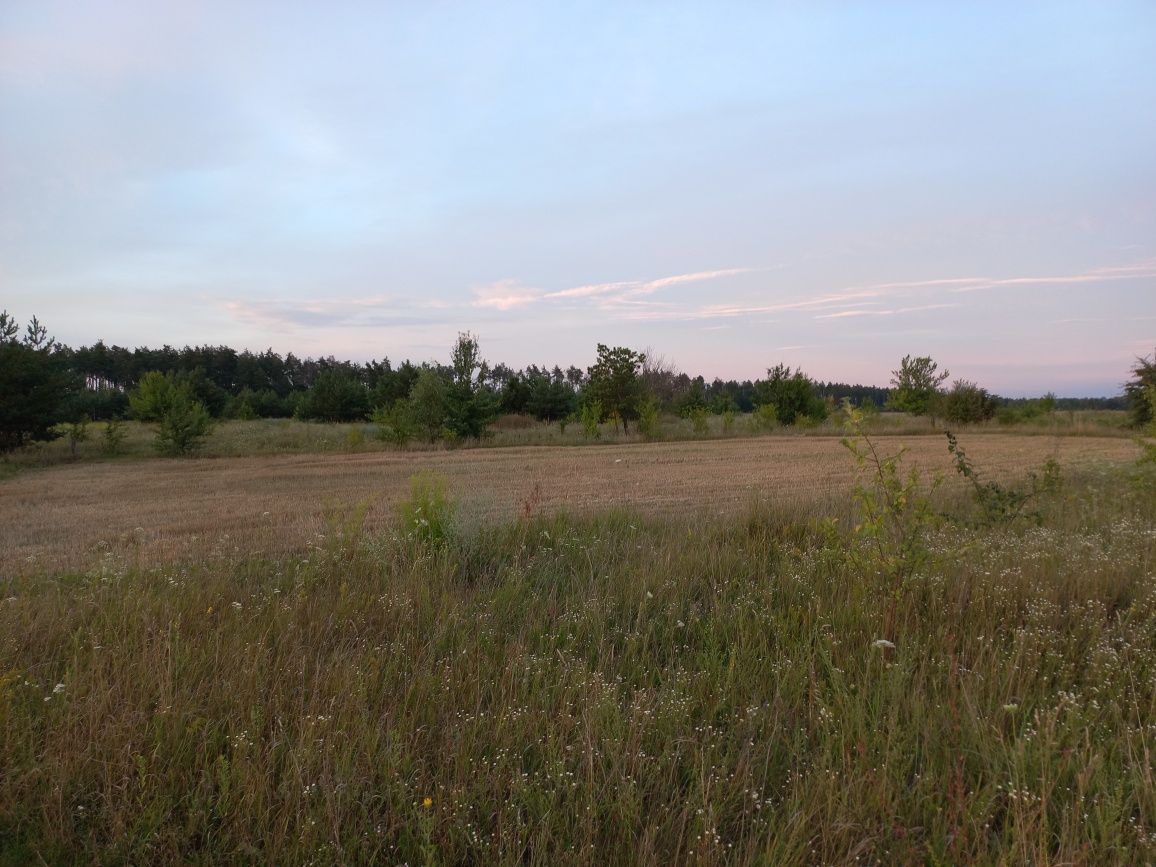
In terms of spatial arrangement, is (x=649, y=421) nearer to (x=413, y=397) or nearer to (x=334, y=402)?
(x=413, y=397)

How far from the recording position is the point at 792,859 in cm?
208

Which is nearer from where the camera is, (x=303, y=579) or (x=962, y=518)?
(x=303, y=579)

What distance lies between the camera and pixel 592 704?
2.90 m

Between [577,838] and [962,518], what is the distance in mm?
6697

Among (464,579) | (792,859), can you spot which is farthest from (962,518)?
(792,859)

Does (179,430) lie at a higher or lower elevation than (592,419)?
lower

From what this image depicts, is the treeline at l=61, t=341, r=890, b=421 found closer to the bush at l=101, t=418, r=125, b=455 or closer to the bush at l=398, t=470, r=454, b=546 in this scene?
the bush at l=101, t=418, r=125, b=455

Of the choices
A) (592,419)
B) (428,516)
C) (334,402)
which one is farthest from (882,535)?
(334,402)

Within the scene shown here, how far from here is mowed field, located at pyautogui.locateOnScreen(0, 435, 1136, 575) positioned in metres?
7.64

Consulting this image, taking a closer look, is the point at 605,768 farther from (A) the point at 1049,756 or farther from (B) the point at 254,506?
(B) the point at 254,506

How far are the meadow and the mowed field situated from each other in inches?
62.6

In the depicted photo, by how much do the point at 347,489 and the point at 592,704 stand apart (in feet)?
41.6

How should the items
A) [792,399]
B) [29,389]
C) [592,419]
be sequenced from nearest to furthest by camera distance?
[29,389] → [592,419] → [792,399]

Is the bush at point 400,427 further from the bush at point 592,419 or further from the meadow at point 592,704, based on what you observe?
the meadow at point 592,704
